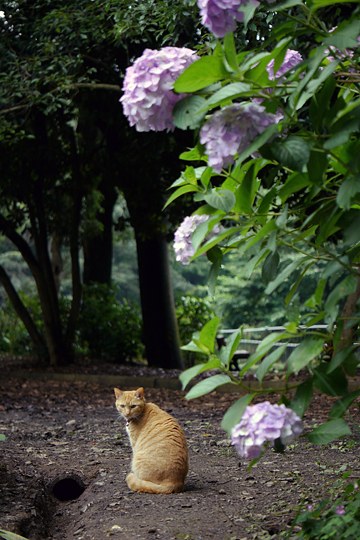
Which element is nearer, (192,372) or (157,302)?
(192,372)

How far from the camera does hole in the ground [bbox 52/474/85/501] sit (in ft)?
19.8

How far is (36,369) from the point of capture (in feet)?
46.2

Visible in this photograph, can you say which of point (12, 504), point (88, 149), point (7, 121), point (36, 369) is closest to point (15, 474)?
point (12, 504)

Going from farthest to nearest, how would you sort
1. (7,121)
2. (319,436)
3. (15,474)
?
(7,121) → (15,474) → (319,436)

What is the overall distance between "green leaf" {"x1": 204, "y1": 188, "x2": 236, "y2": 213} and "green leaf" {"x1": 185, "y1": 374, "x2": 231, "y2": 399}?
1.88ft

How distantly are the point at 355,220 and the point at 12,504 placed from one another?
3395mm

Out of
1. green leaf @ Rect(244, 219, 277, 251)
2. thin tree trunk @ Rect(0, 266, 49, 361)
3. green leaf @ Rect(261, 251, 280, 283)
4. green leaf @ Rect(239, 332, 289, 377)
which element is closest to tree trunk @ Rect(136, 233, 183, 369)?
thin tree trunk @ Rect(0, 266, 49, 361)

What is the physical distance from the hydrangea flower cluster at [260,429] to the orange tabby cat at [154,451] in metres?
2.42

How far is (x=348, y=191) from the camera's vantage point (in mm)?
2660

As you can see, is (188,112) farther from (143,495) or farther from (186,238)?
(143,495)

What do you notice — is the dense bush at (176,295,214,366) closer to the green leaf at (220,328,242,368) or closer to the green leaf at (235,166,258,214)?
the green leaf at (220,328,242,368)

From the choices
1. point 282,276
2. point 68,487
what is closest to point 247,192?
point 282,276

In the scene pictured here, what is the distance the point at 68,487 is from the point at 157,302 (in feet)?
28.4

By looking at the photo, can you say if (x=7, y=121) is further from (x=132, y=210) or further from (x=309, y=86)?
(x=309, y=86)
